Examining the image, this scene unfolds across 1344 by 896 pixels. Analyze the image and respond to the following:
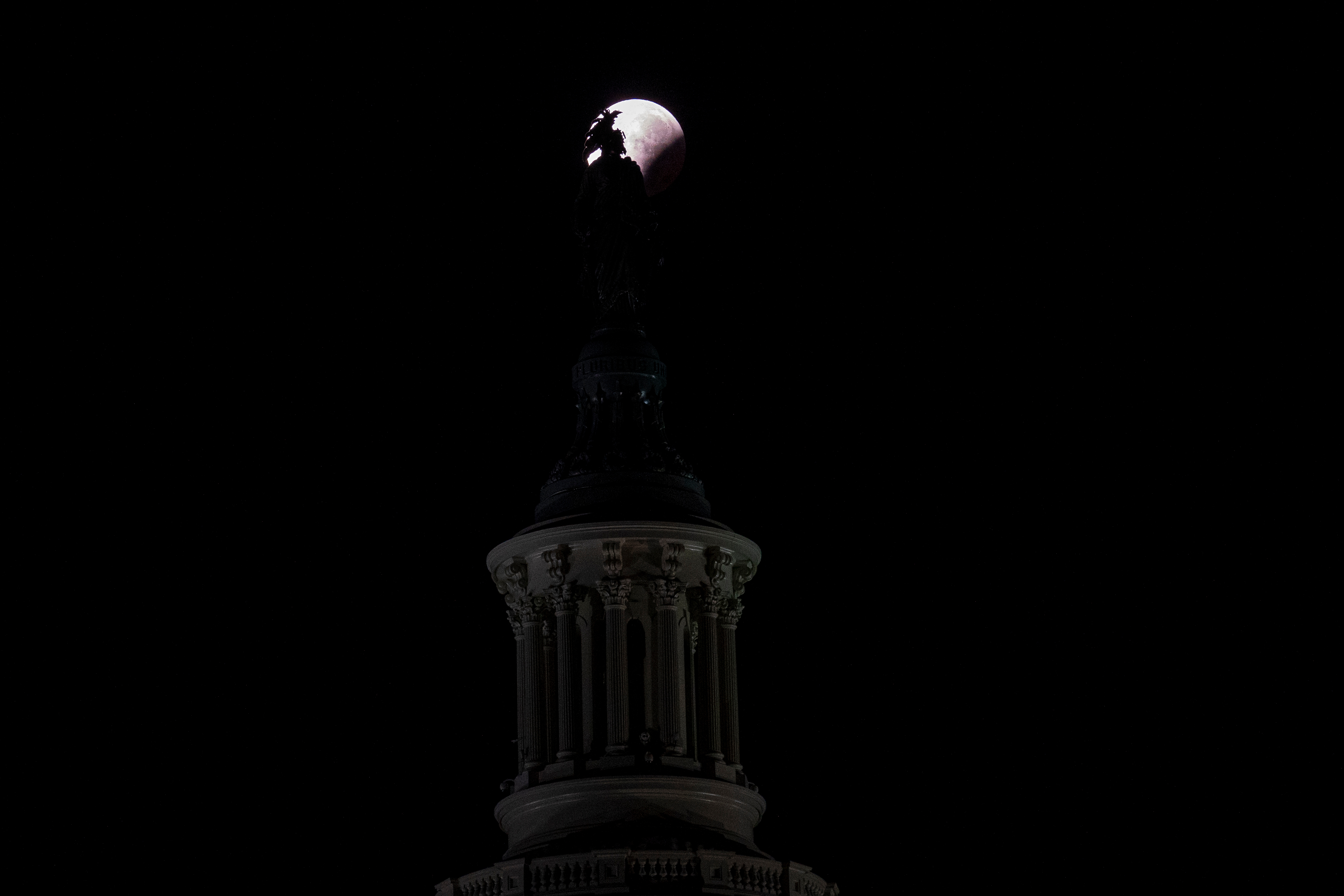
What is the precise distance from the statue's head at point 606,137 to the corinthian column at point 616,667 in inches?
314

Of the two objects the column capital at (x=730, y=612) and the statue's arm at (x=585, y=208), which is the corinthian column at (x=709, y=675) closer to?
the column capital at (x=730, y=612)

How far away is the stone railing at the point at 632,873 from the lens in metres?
41.9

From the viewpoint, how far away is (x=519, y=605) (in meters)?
45.6

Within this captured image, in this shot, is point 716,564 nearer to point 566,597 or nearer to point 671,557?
point 671,557

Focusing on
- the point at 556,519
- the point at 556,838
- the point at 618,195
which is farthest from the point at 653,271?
the point at 556,838

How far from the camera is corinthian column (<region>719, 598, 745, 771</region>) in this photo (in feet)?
148

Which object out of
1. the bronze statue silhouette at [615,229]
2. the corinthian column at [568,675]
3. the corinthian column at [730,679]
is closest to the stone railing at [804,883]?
the corinthian column at [730,679]

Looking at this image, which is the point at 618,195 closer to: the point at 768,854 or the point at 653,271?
the point at 653,271

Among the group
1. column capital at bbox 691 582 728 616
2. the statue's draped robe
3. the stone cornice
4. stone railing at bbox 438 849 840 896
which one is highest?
the statue's draped robe

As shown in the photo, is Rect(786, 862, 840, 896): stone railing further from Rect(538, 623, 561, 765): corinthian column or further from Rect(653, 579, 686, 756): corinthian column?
Rect(538, 623, 561, 765): corinthian column

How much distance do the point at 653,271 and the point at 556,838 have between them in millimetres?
10359

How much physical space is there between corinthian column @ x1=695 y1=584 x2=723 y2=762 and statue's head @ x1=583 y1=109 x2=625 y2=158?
7.94 m

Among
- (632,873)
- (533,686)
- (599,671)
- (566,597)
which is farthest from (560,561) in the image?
(632,873)

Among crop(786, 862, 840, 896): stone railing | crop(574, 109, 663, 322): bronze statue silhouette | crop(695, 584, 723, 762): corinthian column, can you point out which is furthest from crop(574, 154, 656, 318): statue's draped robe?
crop(786, 862, 840, 896): stone railing
